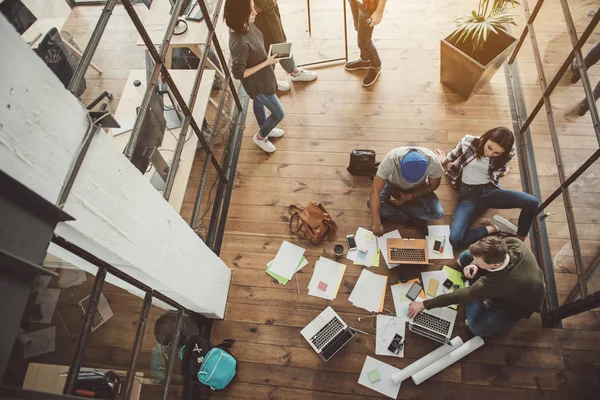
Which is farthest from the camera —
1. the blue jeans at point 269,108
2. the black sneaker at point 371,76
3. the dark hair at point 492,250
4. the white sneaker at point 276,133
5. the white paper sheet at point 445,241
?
the black sneaker at point 371,76

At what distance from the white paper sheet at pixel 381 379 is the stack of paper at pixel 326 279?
1.98 ft

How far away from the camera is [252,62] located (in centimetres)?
318

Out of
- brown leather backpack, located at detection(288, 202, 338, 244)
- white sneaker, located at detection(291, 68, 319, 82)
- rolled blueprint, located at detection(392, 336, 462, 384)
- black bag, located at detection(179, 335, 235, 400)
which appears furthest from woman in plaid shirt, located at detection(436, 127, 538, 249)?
black bag, located at detection(179, 335, 235, 400)

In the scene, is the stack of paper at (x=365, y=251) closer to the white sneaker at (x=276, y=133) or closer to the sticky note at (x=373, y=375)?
the sticky note at (x=373, y=375)

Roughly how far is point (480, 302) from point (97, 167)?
2767 millimetres

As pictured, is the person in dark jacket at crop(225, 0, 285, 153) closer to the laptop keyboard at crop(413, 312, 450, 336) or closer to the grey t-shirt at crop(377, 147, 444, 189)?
the grey t-shirt at crop(377, 147, 444, 189)

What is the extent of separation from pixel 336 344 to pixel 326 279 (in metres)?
0.55

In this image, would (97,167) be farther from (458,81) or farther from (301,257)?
(458,81)

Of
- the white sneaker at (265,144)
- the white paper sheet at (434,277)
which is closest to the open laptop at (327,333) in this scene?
the white paper sheet at (434,277)

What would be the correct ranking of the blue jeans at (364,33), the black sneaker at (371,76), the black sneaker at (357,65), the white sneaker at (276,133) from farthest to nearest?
the black sneaker at (357,65)
the black sneaker at (371,76)
the white sneaker at (276,133)
the blue jeans at (364,33)

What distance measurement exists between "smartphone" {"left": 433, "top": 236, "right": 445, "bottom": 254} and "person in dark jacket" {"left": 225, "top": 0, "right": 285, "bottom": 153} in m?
1.89

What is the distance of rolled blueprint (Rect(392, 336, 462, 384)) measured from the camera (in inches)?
111

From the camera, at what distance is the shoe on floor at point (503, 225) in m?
3.31

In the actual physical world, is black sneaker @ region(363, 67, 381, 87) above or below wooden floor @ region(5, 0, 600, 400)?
above
